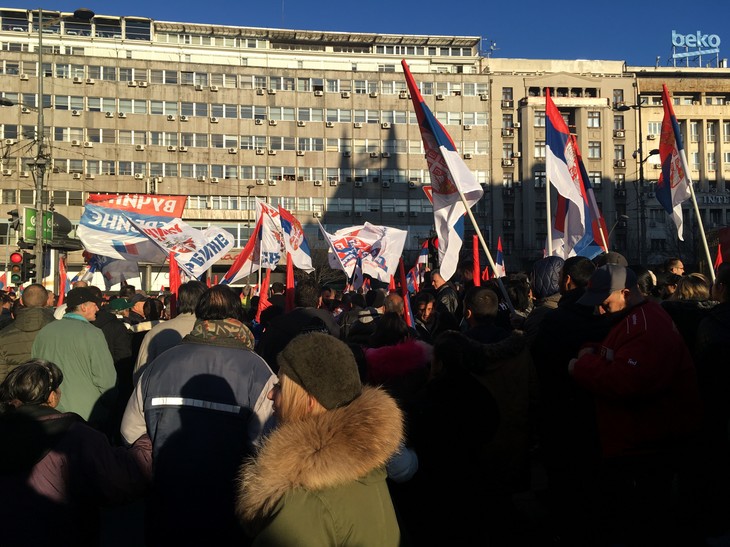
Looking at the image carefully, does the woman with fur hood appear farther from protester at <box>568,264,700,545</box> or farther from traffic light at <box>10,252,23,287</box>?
traffic light at <box>10,252,23,287</box>

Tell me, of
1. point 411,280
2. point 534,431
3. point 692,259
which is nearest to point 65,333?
point 534,431

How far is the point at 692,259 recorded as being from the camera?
4366cm

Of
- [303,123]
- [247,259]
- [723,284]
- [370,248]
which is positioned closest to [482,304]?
[723,284]

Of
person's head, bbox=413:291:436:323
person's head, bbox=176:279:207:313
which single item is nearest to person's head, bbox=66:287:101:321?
person's head, bbox=176:279:207:313

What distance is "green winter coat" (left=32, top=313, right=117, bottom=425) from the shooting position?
224 inches

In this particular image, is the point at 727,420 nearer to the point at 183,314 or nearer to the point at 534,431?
the point at 534,431

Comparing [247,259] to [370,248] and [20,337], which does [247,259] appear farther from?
[20,337]

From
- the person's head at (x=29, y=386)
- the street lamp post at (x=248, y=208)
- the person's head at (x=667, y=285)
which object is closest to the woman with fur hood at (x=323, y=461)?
the person's head at (x=29, y=386)

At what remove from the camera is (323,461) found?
221 cm

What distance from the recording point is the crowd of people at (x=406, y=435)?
2.33 m

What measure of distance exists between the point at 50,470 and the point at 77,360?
2692 mm

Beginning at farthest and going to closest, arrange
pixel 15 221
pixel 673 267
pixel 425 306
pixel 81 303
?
pixel 15 221
pixel 673 267
pixel 425 306
pixel 81 303

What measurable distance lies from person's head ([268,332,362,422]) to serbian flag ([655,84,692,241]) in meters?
8.45

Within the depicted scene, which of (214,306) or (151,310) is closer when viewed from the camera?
(214,306)
